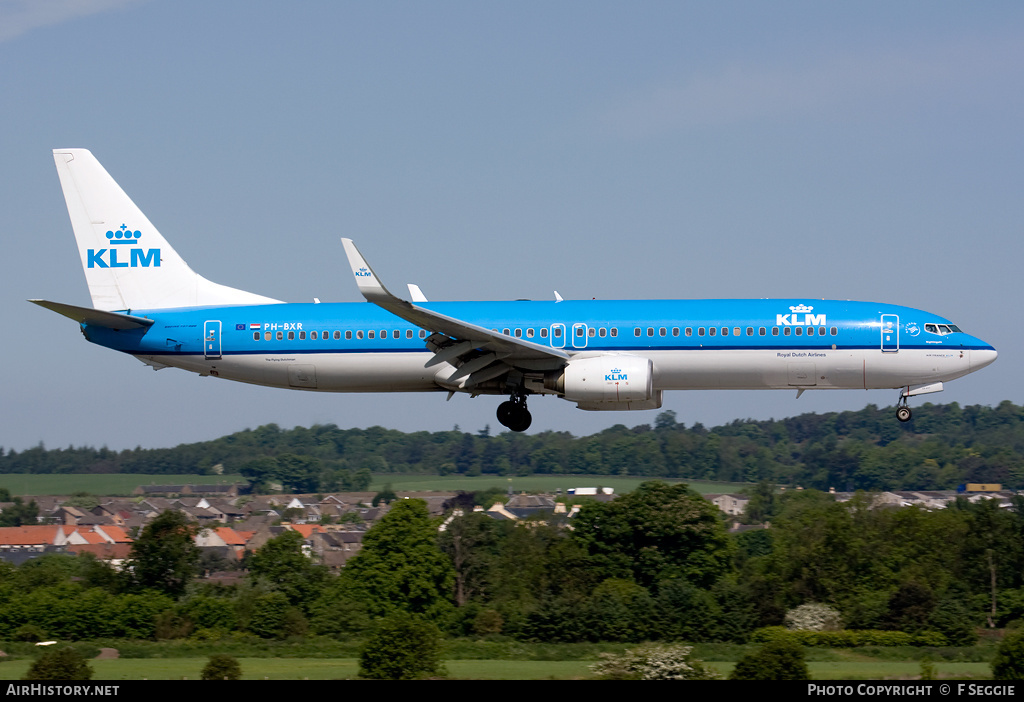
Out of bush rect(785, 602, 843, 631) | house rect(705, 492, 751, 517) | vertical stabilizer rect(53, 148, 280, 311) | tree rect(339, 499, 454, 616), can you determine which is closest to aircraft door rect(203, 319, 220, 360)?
vertical stabilizer rect(53, 148, 280, 311)

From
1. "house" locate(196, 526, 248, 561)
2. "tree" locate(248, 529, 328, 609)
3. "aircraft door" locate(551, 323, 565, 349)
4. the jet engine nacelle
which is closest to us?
the jet engine nacelle

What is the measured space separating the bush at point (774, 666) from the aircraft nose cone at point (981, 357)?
11.7 m

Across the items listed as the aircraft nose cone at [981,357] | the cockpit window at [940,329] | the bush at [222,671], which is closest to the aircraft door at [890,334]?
the cockpit window at [940,329]

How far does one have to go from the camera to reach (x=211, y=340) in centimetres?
4303

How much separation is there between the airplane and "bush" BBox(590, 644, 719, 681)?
352 inches

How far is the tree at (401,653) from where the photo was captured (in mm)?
43938

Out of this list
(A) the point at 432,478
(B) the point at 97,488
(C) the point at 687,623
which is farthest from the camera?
(A) the point at 432,478

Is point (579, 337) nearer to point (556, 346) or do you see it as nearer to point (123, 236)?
point (556, 346)

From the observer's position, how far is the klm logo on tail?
4600 cm

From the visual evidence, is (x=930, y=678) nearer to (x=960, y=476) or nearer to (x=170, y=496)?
(x=170, y=496)

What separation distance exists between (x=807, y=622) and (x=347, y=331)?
46.4 metres

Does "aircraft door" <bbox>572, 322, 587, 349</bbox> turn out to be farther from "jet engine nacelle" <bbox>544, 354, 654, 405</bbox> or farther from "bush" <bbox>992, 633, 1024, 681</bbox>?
"bush" <bbox>992, 633, 1024, 681</bbox>
